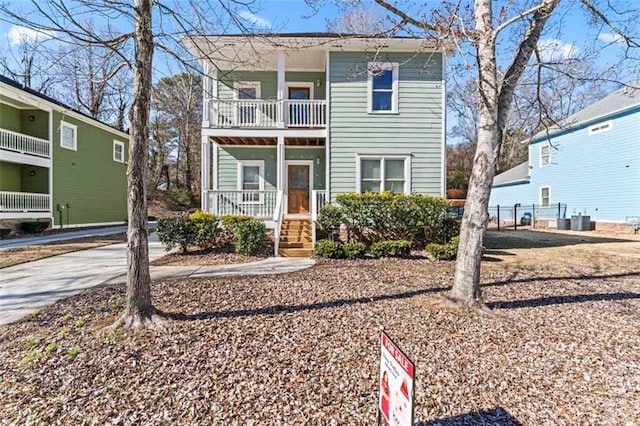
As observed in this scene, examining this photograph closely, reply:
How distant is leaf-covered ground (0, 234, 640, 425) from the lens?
2.56 m

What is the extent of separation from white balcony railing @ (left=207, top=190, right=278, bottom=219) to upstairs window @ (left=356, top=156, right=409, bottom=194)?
119 inches

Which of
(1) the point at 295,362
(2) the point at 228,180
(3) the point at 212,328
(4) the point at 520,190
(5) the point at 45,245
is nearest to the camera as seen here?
(1) the point at 295,362

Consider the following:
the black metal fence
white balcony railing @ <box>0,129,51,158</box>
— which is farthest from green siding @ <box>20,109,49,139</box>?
the black metal fence

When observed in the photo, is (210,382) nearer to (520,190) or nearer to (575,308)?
(575,308)

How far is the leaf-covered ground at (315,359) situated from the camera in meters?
2.56

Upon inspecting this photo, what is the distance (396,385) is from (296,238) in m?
8.36

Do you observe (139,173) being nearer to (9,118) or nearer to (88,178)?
(9,118)

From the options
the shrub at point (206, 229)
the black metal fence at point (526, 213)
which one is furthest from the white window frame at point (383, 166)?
the black metal fence at point (526, 213)

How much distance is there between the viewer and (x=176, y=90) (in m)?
28.5

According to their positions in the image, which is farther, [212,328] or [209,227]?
[209,227]

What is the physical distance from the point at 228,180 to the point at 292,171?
238 cm

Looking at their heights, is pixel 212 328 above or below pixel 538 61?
below

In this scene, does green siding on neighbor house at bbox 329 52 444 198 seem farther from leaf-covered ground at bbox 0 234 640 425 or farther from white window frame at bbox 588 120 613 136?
white window frame at bbox 588 120 613 136

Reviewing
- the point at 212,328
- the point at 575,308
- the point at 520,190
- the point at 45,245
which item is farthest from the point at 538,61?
the point at 520,190
